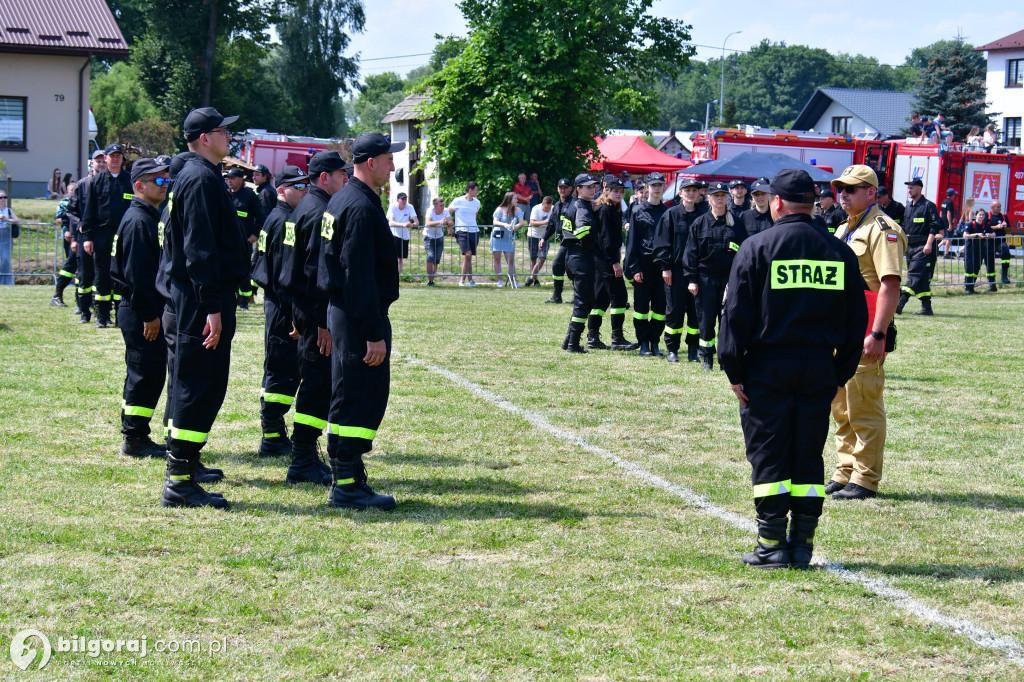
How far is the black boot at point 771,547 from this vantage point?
541 cm

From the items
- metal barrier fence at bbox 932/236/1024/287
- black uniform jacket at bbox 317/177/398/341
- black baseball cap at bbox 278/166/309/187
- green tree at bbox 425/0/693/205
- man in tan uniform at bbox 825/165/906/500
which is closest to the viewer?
black uniform jacket at bbox 317/177/398/341

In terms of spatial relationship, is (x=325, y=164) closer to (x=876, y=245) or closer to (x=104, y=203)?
(x=876, y=245)

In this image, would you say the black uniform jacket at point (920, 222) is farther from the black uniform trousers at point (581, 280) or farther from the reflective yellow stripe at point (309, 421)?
the reflective yellow stripe at point (309, 421)

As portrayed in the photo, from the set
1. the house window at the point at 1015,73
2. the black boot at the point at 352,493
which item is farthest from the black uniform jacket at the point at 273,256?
the house window at the point at 1015,73

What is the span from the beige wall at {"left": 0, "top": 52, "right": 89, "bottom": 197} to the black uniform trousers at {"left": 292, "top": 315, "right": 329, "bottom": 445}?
31.9 metres

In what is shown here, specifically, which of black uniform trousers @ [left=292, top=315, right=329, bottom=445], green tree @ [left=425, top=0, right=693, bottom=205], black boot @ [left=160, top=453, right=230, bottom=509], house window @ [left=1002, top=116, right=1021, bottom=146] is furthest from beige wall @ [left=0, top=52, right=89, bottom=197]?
house window @ [left=1002, top=116, right=1021, bottom=146]

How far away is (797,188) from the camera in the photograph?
18.0 feet

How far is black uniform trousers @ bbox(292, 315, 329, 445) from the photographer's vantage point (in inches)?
278

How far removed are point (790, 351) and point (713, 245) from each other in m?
6.36

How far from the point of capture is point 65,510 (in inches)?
242

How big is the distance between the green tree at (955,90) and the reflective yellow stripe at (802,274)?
54393 mm

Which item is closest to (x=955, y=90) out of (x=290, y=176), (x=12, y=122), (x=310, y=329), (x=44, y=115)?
(x=44, y=115)

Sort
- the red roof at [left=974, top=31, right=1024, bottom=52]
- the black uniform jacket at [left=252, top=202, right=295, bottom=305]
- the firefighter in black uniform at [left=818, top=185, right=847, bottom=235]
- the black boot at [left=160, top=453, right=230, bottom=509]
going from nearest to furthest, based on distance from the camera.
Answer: the black boot at [left=160, top=453, right=230, bottom=509], the black uniform jacket at [left=252, top=202, right=295, bottom=305], the firefighter in black uniform at [left=818, top=185, right=847, bottom=235], the red roof at [left=974, top=31, right=1024, bottom=52]

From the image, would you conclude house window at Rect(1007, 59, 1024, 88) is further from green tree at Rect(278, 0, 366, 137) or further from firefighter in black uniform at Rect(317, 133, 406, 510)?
firefighter in black uniform at Rect(317, 133, 406, 510)
